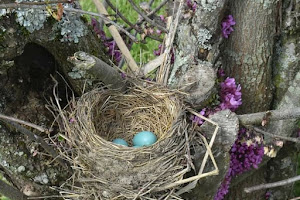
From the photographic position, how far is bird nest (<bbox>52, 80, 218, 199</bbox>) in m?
1.66

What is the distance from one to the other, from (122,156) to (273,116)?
61cm

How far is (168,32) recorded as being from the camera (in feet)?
6.58

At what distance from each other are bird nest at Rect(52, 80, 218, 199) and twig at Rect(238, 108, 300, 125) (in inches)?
8.6

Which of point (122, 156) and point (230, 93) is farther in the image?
point (230, 93)

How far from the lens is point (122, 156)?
171cm

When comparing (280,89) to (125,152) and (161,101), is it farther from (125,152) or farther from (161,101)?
(125,152)

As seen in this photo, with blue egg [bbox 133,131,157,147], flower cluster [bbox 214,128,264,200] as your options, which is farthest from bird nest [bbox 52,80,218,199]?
flower cluster [bbox 214,128,264,200]

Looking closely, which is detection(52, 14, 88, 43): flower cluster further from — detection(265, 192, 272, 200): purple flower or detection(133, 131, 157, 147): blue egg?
detection(265, 192, 272, 200): purple flower

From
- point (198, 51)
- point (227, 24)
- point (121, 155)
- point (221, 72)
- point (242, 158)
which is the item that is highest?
point (227, 24)

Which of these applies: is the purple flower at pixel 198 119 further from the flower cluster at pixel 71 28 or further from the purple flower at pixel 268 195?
the purple flower at pixel 268 195

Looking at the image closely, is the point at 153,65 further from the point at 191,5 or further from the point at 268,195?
the point at 268,195

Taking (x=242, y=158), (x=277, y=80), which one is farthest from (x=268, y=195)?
(x=277, y=80)

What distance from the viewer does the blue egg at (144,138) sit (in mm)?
→ 2096

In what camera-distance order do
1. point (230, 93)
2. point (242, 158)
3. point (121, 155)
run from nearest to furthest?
point (121, 155) → point (230, 93) → point (242, 158)
